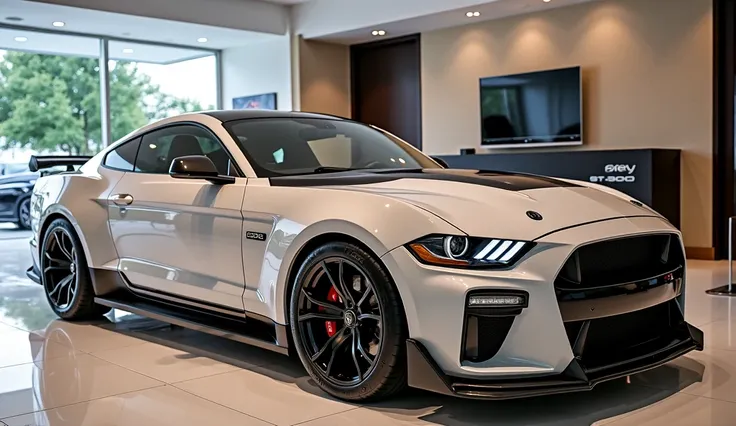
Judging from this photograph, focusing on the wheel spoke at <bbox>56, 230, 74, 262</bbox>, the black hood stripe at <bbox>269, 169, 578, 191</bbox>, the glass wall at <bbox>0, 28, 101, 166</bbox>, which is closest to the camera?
the black hood stripe at <bbox>269, 169, 578, 191</bbox>

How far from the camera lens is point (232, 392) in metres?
2.80

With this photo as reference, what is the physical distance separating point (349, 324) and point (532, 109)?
637cm

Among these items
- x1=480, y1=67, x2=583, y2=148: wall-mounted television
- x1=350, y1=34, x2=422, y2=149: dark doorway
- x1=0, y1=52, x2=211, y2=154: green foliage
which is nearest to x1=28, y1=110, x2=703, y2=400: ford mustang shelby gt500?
x1=480, y1=67, x2=583, y2=148: wall-mounted television

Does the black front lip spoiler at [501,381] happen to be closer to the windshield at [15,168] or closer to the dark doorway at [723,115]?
the dark doorway at [723,115]

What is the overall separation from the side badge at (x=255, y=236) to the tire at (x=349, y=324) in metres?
0.26

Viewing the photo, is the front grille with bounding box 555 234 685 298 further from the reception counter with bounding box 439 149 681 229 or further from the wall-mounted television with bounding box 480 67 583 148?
the wall-mounted television with bounding box 480 67 583 148

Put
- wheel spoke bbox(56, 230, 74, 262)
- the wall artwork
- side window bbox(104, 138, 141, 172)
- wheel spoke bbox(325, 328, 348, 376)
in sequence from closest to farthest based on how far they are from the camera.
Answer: wheel spoke bbox(325, 328, 348, 376), side window bbox(104, 138, 141, 172), wheel spoke bbox(56, 230, 74, 262), the wall artwork

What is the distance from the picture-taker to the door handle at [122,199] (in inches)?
144

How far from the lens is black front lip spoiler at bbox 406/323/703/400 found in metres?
2.27

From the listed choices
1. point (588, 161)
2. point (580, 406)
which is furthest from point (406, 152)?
point (588, 161)

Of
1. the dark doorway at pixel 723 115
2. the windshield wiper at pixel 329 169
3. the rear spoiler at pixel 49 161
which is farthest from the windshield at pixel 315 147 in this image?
the dark doorway at pixel 723 115

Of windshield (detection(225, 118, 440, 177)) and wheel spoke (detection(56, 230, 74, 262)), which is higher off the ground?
windshield (detection(225, 118, 440, 177))

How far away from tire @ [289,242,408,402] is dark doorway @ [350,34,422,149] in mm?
7357

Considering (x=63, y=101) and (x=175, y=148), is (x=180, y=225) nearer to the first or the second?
(x=175, y=148)
